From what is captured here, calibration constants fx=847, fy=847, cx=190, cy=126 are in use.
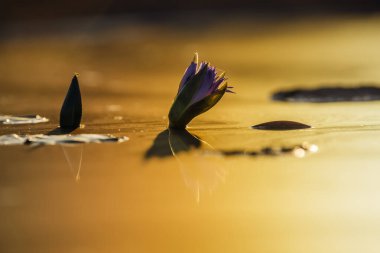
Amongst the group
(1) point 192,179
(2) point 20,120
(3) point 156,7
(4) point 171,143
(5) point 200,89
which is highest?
(3) point 156,7

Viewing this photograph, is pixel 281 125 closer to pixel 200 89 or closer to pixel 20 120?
pixel 200 89

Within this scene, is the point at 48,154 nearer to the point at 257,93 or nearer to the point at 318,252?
the point at 318,252

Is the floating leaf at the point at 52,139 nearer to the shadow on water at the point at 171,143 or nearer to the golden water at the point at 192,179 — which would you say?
the golden water at the point at 192,179

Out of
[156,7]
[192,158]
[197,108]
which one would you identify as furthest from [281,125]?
[156,7]

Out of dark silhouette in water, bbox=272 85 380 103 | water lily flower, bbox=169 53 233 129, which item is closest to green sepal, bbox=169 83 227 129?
water lily flower, bbox=169 53 233 129

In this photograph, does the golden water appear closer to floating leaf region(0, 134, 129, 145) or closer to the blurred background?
floating leaf region(0, 134, 129, 145)
